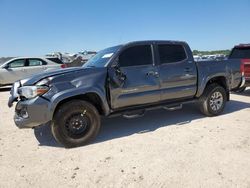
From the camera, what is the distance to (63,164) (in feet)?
12.7

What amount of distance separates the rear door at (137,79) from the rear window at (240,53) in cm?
539

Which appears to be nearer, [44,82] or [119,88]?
[44,82]

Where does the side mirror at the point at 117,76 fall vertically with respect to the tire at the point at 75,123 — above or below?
above

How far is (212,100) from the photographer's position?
6324mm

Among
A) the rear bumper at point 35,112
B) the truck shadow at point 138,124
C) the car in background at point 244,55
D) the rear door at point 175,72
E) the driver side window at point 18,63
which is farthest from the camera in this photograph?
the driver side window at point 18,63

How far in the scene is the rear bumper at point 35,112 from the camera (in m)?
4.21

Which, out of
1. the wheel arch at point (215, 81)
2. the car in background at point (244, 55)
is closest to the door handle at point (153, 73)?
the wheel arch at point (215, 81)

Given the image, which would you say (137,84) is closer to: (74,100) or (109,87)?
(109,87)

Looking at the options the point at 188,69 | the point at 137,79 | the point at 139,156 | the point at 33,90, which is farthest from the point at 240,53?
the point at 33,90

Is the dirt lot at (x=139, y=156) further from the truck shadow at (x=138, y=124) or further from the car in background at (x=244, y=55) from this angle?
the car in background at (x=244, y=55)

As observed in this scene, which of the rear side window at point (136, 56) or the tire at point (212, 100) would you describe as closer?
the rear side window at point (136, 56)

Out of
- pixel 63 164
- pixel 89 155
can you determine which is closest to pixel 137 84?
pixel 89 155

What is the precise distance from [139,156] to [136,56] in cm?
220

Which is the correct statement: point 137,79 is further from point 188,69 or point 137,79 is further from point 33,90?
point 33,90
